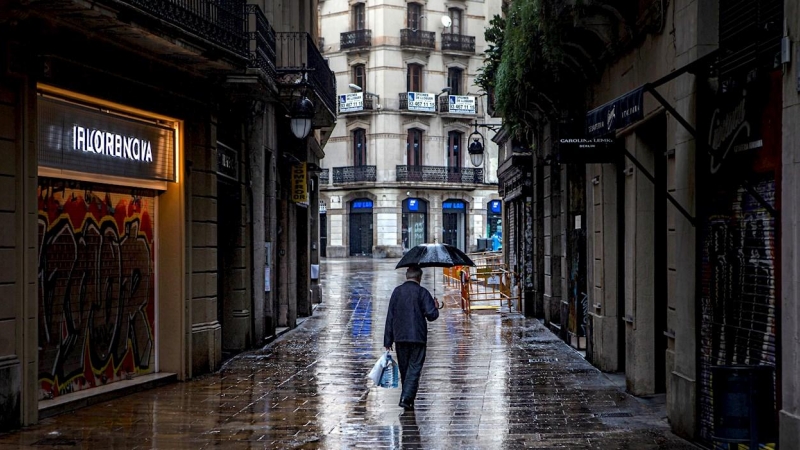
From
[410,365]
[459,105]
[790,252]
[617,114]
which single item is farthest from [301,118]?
[459,105]

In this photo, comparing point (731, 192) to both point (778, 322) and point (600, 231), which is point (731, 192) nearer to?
point (778, 322)

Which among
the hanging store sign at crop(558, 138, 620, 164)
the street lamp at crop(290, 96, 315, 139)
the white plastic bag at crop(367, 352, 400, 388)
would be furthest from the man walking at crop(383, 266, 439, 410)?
the street lamp at crop(290, 96, 315, 139)

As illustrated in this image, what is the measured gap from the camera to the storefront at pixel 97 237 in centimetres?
1033

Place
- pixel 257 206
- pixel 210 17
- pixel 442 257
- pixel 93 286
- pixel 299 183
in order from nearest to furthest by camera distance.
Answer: pixel 93 286, pixel 210 17, pixel 257 206, pixel 442 257, pixel 299 183

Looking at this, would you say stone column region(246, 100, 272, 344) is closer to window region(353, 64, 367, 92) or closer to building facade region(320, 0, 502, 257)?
building facade region(320, 0, 502, 257)

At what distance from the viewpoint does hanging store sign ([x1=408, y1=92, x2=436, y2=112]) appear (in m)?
56.9

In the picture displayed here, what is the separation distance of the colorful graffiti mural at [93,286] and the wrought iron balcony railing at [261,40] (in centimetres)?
387

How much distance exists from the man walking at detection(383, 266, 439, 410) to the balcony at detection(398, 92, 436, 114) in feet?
153

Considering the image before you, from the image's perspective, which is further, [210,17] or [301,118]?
[301,118]

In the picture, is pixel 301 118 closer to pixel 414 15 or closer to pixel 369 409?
pixel 369 409

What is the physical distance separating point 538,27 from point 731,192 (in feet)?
21.2

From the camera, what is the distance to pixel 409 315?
10680 mm

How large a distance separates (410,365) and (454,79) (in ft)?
165

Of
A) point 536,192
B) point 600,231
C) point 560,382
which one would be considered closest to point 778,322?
point 560,382
